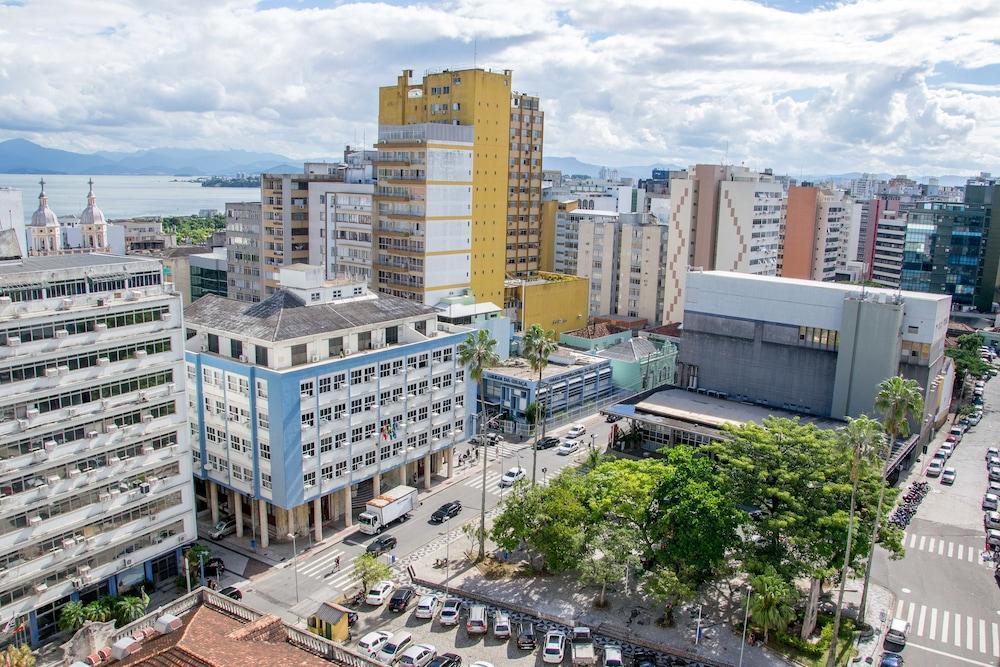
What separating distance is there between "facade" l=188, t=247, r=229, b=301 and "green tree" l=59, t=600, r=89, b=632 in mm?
80988

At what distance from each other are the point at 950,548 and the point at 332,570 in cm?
4905

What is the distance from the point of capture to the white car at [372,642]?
150ft

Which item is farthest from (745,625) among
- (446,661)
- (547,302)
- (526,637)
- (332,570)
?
(547,302)

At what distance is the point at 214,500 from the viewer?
6322cm

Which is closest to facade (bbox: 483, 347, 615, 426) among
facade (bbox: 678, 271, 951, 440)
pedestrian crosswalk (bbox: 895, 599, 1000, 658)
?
facade (bbox: 678, 271, 951, 440)

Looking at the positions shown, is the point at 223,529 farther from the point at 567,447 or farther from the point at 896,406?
the point at 896,406

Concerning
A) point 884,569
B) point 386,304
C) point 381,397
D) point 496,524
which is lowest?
point 884,569

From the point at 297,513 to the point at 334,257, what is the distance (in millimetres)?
50846

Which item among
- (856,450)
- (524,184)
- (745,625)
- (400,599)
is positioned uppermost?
(524,184)

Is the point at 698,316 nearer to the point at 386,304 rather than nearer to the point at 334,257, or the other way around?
the point at 386,304

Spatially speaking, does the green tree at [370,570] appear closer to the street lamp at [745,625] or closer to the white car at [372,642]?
the white car at [372,642]

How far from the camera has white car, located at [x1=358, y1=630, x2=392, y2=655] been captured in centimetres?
4579

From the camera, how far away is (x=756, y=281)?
8294 cm

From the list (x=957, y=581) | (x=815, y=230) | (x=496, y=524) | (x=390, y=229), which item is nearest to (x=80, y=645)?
(x=496, y=524)
